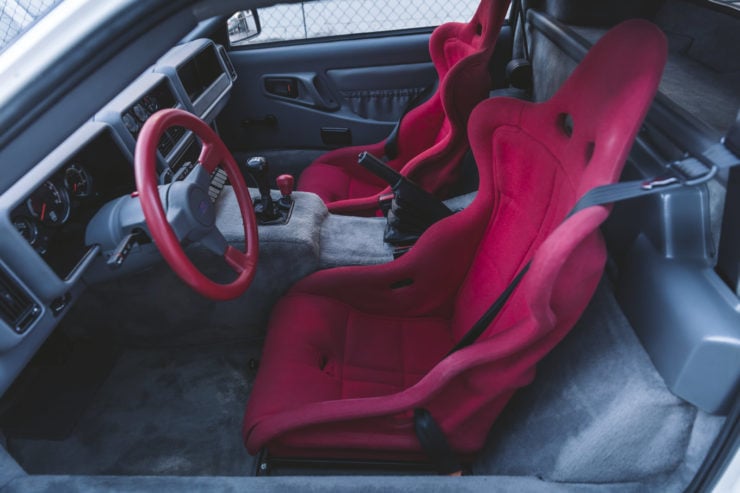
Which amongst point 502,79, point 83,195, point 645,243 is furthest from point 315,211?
point 502,79

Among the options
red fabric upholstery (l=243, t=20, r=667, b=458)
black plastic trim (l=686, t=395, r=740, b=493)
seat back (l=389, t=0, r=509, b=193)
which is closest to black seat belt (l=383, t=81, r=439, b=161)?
seat back (l=389, t=0, r=509, b=193)

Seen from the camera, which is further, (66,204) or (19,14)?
(66,204)

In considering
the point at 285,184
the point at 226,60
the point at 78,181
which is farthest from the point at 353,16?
the point at 78,181

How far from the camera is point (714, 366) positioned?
699 millimetres

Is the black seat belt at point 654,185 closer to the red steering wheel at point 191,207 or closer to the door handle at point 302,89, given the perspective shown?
the red steering wheel at point 191,207

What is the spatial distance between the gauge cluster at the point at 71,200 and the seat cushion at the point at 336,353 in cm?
53

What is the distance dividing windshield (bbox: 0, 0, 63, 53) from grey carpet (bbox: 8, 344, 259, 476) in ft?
3.81

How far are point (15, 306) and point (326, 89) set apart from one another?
1.91 meters

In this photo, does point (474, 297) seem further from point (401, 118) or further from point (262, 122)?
point (262, 122)

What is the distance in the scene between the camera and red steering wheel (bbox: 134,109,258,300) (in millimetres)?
950

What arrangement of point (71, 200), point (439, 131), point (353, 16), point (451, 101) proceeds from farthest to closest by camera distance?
point (353, 16) → point (439, 131) → point (451, 101) → point (71, 200)

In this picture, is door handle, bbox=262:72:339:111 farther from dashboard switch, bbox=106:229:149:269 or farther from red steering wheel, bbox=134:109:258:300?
dashboard switch, bbox=106:229:149:269

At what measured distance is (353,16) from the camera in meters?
3.33

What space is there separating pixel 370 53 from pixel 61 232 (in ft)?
5.75
